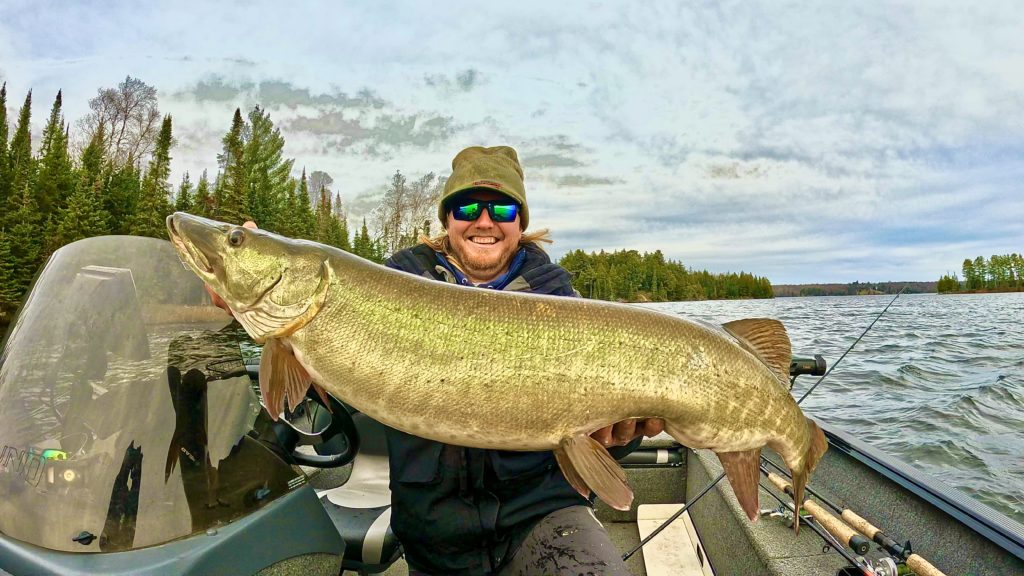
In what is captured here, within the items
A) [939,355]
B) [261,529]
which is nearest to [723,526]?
[261,529]

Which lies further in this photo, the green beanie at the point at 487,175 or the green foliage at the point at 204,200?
the green foliage at the point at 204,200

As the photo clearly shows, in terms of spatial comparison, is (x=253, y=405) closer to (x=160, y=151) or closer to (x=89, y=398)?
(x=89, y=398)

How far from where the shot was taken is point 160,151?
61.0m

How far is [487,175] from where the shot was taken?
11.3 ft

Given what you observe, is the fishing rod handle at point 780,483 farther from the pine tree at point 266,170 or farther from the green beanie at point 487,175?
the pine tree at point 266,170

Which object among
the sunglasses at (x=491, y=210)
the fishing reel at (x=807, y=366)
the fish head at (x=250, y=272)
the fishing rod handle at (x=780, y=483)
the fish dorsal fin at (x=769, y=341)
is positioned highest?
the sunglasses at (x=491, y=210)

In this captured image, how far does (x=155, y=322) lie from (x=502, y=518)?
5.32ft

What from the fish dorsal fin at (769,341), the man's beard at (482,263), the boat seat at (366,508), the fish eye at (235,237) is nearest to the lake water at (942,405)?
the fish dorsal fin at (769,341)

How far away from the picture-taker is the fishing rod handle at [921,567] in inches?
102

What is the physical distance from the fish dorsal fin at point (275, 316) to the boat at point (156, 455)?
114 mm

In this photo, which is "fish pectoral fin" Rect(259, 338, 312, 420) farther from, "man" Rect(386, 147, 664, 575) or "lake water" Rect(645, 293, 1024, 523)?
"lake water" Rect(645, 293, 1024, 523)

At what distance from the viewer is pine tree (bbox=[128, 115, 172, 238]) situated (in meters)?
47.1

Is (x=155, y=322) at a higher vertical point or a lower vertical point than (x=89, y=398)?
higher

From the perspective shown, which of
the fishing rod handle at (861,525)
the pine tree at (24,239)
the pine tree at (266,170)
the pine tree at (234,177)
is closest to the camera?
the fishing rod handle at (861,525)
